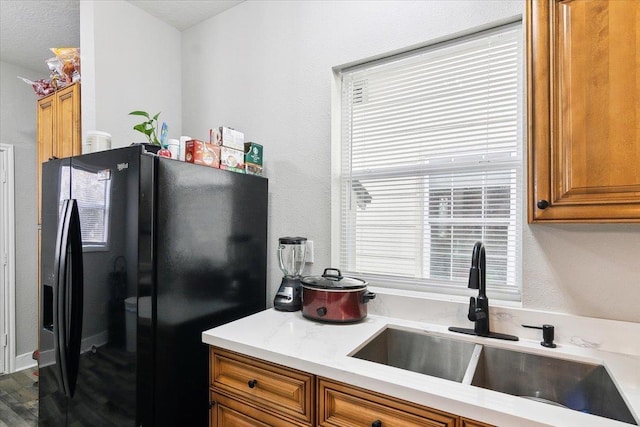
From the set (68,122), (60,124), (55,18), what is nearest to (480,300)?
(68,122)

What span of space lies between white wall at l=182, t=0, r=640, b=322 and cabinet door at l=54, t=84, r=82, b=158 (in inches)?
26.5

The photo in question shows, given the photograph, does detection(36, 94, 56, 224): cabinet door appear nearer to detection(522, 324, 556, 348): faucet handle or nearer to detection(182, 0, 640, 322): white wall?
detection(182, 0, 640, 322): white wall

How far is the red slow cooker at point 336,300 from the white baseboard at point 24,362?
343 centimetres

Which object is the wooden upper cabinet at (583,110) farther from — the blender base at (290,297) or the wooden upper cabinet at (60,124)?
the wooden upper cabinet at (60,124)

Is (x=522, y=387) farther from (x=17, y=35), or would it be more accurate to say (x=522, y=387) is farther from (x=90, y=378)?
(x=17, y=35)

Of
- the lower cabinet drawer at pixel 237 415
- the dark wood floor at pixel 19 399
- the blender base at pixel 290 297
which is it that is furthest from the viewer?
the dark wood floor at pixel 19 399

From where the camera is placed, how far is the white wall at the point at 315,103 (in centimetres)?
125

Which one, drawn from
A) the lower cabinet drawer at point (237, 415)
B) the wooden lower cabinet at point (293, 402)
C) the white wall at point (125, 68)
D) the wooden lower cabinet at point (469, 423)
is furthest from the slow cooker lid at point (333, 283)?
the white wall at point (125, 68)

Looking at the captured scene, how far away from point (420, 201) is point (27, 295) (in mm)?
3857

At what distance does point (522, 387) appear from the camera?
1.24 m

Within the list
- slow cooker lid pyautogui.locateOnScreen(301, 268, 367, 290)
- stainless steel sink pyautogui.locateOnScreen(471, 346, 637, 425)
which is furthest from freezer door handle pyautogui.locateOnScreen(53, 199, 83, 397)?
stainless steel sink pyautogui.locateOnScreen(471, 346, 637, 425)

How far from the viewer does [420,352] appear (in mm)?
1453

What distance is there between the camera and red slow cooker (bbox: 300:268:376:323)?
1488 mm

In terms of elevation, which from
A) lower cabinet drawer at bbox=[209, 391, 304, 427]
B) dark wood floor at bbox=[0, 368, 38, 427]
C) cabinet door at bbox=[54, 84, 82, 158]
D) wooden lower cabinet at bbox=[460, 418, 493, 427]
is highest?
cabinet door at bbox=[54, 84, 82, 158]
